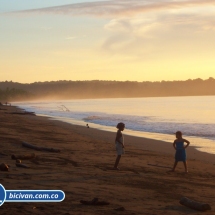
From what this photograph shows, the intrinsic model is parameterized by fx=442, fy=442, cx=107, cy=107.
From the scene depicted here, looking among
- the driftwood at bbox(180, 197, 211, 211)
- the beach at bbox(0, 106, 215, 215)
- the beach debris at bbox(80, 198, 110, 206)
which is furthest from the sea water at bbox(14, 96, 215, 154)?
the beach debris at bbox(80, 198, 110, 206)

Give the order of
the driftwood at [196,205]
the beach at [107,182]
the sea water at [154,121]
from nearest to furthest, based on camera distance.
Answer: the beach at [107,182] < the driftwood at [196,205] < the sea water at [154,121]

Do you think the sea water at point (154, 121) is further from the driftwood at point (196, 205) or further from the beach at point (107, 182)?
the driftwood at point (196, 205)

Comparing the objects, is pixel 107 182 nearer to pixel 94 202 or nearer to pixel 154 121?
pixel 94 202

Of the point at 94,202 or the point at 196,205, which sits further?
the point at 196,205

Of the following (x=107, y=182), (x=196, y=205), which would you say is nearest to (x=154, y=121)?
(x=107, y=182)

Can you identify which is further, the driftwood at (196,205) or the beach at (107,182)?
the driftwood at (196,205)

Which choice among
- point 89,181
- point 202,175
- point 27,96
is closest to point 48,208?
point 89,181

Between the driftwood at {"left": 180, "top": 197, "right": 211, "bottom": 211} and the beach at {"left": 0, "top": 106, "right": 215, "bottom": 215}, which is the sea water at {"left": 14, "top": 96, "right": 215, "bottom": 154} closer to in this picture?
the beach at {"left": 0, "top": 106, "right": 215, "bottom": 215}

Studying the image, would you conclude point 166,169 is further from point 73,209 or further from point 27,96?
point 27,96

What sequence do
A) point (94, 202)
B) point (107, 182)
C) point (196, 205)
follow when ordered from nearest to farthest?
1. point (94, 202)
2. point (196, 205)
3. point (107, 182)

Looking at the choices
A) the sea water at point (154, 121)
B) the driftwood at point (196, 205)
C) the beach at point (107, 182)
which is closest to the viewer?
the beach at point (107, 182)

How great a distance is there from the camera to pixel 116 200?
7867 millimetres

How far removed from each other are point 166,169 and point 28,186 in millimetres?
5558

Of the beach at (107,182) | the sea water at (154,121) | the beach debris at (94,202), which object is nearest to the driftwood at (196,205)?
the beach at (107,182)
